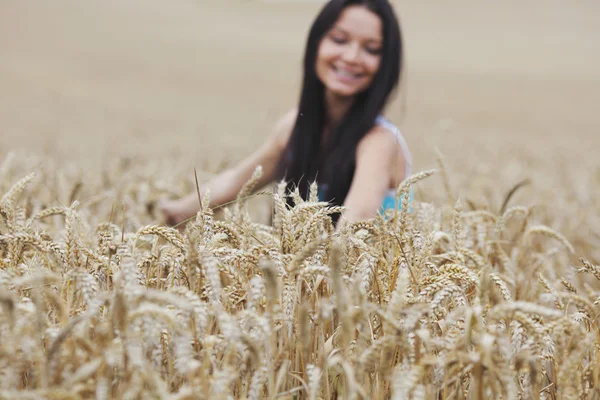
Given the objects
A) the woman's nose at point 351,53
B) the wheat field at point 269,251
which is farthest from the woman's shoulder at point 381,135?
the woman's nose at point 351,53

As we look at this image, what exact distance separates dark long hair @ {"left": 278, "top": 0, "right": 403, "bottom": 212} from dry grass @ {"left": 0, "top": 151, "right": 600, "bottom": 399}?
109 centimetres

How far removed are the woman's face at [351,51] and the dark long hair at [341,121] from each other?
0.11 feet

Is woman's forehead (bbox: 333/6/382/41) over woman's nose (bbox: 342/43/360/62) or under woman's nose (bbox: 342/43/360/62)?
over

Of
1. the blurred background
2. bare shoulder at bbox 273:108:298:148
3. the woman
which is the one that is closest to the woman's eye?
the woman

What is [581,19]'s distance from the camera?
49531 millimetres

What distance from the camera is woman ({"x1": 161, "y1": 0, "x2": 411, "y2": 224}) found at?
2.77m

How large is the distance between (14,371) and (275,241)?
0.77 metres

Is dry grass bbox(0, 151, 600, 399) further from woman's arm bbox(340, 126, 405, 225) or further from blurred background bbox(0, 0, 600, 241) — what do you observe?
blurred background bbox(0, 0, 600, 241)

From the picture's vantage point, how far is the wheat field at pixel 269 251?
995 mm

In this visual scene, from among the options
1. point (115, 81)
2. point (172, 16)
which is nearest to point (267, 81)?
point (115, 81)

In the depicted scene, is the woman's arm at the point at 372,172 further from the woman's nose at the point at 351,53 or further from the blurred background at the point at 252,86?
the woman's nose at the point at 351,53

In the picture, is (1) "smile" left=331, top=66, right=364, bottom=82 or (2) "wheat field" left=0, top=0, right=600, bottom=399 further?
(1) "smile" left=331, top=66, right=364, bottom=82

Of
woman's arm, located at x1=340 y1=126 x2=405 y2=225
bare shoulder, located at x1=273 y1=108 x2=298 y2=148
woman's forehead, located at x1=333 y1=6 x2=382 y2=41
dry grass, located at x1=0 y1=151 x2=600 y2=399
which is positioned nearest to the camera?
dry grass, located at x1=0 y1=151 x2=600 y2=399

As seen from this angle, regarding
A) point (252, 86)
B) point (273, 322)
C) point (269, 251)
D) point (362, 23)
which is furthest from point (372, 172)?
point (252, 86)
